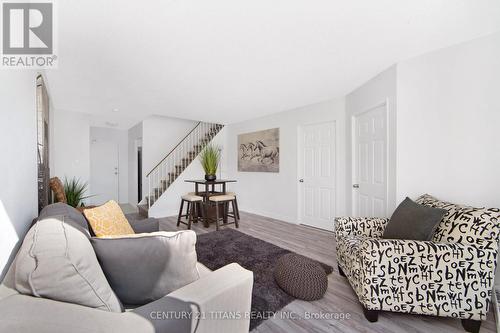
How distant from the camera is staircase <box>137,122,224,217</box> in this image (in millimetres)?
5058

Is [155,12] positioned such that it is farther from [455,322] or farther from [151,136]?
[151,136]

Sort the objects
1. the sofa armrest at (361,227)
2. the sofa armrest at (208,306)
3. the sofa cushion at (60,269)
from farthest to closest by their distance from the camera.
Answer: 1. the sofa armrest at (361,227)
2. the sofa armrest at (208,306)
3. the sofa cushion at (60,269)

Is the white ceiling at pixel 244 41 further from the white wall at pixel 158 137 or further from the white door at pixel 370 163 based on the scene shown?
the white wall at pixel 158 137

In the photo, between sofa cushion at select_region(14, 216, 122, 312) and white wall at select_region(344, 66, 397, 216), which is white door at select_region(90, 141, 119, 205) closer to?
sofa cushion at select_region(14, 216, 122, 312)

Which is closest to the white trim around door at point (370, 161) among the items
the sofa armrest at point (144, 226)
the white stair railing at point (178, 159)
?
the sofa armrest at point (144, 226)

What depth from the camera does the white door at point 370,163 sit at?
2609 millimetres

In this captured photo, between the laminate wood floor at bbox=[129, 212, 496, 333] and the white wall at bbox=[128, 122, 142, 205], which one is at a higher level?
the white wall at bbox=[128, 122, 142, 205]

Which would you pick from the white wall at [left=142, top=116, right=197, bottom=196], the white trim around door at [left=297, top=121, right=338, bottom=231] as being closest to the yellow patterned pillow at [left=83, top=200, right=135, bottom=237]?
the white trim around door at [left=297, top=121, right=338, bottom=231]

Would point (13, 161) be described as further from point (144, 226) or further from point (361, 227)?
point (361, 227)

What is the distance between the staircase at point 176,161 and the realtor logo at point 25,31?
3.52 m

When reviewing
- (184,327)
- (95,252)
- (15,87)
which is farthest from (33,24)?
→ (184,327)

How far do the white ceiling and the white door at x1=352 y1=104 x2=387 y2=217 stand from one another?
566 millimetres

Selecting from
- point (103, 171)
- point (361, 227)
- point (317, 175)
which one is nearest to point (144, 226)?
point (361, 227)

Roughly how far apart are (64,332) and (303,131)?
410cm
